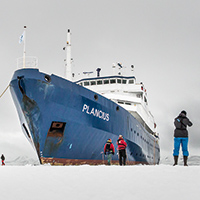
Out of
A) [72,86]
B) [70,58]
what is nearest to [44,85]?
[72,86]

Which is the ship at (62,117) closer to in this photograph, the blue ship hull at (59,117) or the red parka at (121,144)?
the blue ship hull at (59,117)

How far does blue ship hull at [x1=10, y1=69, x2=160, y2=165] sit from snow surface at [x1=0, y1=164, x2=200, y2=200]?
9500mm

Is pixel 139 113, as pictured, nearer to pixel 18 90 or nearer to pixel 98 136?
pixel 98 136

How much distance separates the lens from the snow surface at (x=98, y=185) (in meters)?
3.69

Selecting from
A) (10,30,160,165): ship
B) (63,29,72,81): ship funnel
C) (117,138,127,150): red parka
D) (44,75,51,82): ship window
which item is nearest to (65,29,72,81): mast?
(63,29,72,81): ship funnel

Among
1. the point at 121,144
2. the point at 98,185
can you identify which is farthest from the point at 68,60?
the point at 98,185

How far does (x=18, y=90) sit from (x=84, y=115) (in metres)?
3.56

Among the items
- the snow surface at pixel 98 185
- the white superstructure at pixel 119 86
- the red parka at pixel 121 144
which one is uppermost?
the white superstructure at pixel 119 86

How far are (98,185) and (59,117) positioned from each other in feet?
34.9

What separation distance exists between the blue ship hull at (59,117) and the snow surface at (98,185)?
9.50 m

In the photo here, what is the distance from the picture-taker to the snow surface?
12.1ft

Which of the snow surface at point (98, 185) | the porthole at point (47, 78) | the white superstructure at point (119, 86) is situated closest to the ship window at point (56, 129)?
the porthole at point (47, 78)

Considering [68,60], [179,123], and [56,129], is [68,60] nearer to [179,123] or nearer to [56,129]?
[56,129]

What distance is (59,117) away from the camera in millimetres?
14648
